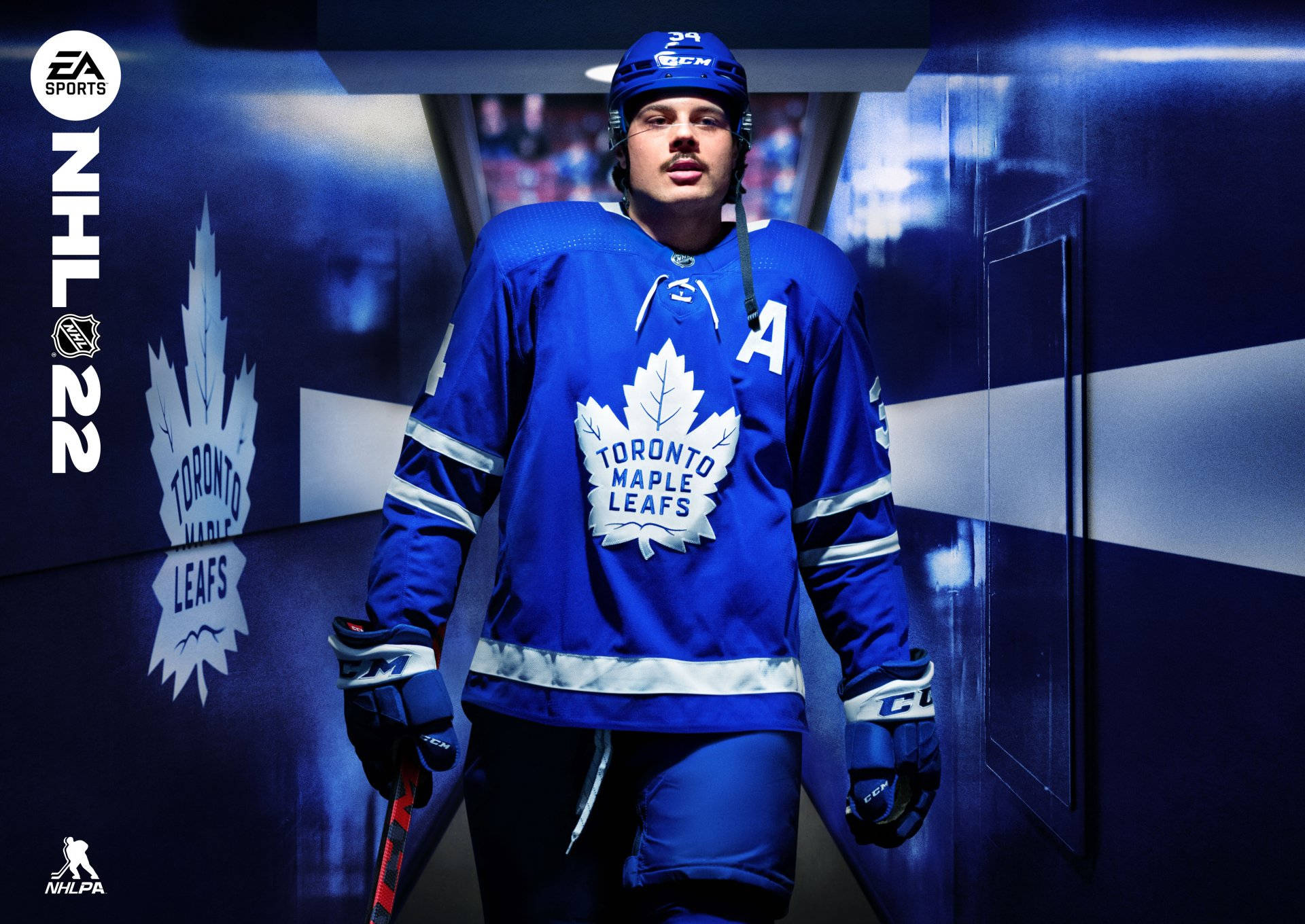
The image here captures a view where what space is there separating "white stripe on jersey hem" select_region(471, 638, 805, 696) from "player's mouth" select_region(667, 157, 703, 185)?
620 mm

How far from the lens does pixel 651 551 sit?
59.9 inches

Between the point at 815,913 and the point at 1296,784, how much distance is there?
2256 mm

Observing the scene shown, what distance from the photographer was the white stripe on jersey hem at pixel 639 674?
1.49m

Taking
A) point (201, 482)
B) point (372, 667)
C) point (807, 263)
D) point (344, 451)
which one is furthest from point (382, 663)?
→ point (344, 451)

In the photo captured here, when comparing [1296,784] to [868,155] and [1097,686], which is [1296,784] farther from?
[868,155]

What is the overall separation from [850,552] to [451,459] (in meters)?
0.52

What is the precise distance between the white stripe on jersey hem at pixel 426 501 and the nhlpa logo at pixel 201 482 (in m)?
0.38

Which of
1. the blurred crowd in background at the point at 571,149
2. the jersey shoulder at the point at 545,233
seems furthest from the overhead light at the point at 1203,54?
the blurred crowd in background at the point at 571,149

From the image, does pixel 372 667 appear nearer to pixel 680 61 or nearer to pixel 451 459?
pixel 451 459

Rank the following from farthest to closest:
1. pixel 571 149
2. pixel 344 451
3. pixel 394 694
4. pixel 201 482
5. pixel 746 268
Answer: pixel 571 149 < pixel 344 451 < pixel 201 482 < pixel 746 268 < pixel 394 694

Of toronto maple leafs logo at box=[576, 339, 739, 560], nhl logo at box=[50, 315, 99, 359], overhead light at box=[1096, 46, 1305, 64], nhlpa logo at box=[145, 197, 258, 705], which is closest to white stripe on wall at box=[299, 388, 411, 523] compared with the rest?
nhlpa logo at box=[145, 197, 258, 705]

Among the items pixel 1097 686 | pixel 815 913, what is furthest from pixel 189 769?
pixel 815 913

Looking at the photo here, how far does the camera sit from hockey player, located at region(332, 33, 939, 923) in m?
1.49

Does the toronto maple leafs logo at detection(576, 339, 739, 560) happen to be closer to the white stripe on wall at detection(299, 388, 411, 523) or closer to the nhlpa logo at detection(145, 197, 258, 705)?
the nhlpa logo at detection(145, 197, 258, 705)
